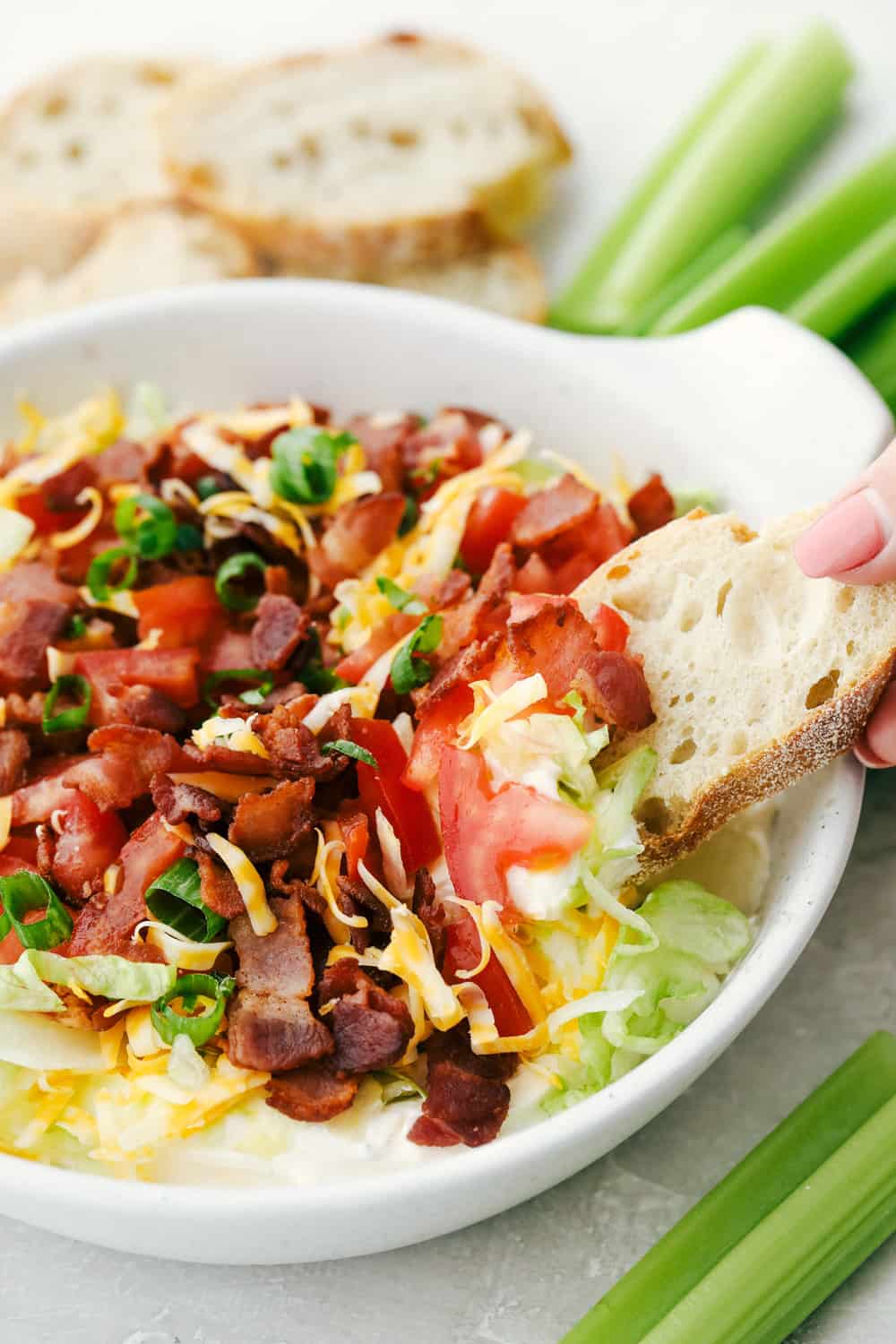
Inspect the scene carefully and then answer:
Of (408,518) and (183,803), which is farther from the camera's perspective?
(408,518)

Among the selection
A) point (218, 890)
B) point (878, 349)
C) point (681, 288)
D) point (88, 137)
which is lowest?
point (88, 137)

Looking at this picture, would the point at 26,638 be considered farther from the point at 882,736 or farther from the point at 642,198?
A: the point at 642,198

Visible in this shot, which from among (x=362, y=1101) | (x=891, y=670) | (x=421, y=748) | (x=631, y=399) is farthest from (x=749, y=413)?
(x=362, y=1101)

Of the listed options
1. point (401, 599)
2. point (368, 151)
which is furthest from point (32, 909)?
point (368, 151)

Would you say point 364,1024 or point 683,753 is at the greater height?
point 683,753

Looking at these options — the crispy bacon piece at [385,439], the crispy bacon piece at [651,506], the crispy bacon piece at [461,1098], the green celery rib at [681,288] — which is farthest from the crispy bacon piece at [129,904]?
the green celery rib at [681,288]

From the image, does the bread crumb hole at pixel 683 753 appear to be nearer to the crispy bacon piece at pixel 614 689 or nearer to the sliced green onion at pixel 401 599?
the crispy bacon piece at pixel 614 689

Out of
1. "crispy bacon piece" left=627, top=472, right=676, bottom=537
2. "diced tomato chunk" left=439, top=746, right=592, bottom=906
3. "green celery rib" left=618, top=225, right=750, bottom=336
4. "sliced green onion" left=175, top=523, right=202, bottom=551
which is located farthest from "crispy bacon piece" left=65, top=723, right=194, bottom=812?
"green celery rib" left=618, top=225, right=750, bottom=336
